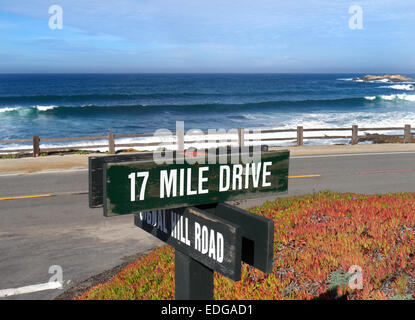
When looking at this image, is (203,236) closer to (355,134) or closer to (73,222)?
(73,222)

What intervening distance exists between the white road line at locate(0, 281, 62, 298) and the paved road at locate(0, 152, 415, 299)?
0.38 feet

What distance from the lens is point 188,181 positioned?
98.4 inches

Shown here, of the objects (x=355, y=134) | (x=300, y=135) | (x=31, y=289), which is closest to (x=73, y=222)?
(x=31, y=289)

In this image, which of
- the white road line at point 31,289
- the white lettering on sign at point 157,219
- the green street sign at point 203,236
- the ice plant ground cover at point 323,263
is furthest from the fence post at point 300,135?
the green street sign at point 203,236

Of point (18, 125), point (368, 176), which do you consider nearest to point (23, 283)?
point (368, 176)

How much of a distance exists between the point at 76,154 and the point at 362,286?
16.9 meters

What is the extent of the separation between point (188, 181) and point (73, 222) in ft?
27.0

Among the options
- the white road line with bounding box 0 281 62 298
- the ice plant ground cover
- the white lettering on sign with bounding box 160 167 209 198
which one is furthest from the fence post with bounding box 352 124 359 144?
the white lettering on sign with bounding box 160 167 209 198

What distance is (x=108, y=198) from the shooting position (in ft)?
7.64

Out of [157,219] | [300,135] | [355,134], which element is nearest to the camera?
[157,219]

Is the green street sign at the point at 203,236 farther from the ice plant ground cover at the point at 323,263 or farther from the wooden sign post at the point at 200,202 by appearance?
the ice plant ground cover at the point at 323,263

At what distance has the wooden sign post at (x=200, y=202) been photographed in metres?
2.35

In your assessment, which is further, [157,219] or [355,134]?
[355,134]

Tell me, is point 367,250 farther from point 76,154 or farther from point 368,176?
point 76,154
